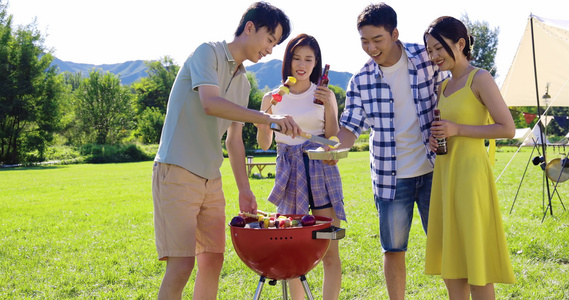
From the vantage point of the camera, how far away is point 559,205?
8.20 metres

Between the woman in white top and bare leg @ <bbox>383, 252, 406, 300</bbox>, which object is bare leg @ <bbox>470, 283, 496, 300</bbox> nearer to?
bare leg @ <bbox>383, 252, 406, 300</bbox>

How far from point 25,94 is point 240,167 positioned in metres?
31.1

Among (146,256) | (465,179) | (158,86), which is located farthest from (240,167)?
(158,86)

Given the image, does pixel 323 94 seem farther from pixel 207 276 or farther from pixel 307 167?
pixel 207 276

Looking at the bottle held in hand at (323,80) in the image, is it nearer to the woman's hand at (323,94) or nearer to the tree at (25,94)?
the woman's hand at (323,94)

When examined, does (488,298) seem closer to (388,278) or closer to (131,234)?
(388,278)

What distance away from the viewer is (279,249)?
2311mm

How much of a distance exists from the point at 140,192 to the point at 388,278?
10.2 m

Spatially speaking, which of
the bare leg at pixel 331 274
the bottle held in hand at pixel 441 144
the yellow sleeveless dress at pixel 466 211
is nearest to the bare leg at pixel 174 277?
the bare leg at pixel 331 274

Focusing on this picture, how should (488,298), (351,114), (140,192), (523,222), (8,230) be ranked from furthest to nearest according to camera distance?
(140,192)
(8,230)
(523,222)
(351,114)
(488,298)

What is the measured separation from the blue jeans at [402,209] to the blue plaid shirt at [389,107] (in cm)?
7

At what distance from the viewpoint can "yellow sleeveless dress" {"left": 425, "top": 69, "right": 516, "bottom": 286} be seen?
2539 millimetres

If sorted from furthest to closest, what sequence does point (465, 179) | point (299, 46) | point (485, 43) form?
point (485, 43), point (299, 46), point (465, 179)

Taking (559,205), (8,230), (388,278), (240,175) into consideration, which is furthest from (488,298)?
(8,230)
